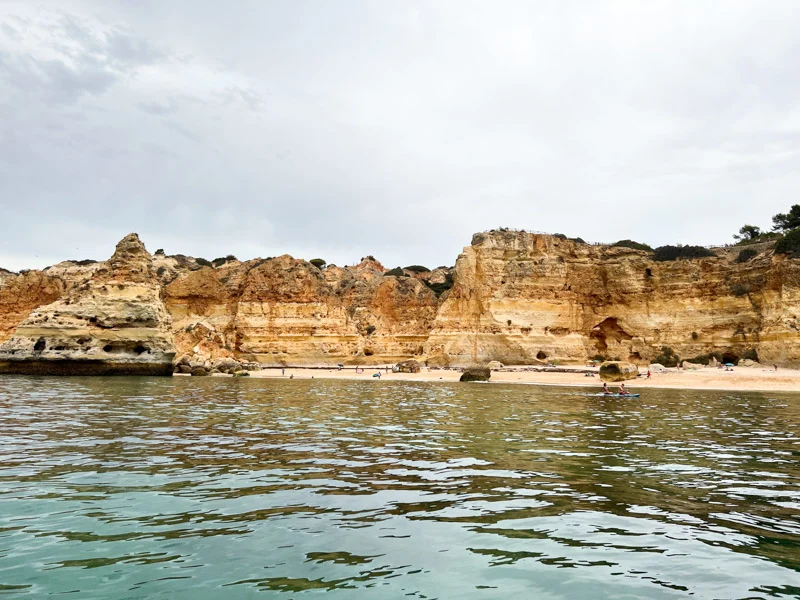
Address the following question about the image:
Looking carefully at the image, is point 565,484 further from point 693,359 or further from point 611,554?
point 693,359

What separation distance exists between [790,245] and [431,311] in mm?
34548

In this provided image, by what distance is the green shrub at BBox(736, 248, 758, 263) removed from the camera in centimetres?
4762

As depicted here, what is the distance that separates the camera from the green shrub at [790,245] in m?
42.1

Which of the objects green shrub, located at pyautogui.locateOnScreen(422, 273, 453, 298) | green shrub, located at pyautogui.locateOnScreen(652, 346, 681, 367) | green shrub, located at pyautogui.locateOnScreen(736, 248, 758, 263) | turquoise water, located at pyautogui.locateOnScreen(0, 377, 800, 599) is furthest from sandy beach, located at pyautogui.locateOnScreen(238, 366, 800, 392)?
green shrub, located at pyautogui.locateOnScreen(422, 273, 453, 298)

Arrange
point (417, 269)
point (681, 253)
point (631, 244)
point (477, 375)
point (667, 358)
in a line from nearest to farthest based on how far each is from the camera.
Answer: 1. point (477, 375)
2. point (667, 358)
3. point (681, 253)
4. point (631, 244)
5. point (417, 269)

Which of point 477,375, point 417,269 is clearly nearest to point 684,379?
point 477,375

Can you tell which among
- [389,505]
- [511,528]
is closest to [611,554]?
[511,528]

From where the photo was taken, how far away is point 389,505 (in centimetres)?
673

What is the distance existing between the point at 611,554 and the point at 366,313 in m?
61.3

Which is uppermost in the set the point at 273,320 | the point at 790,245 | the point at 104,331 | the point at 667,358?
the point at 790,245

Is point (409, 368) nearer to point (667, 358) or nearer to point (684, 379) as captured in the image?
point (684, 379)

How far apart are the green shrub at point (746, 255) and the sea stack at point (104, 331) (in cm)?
4540

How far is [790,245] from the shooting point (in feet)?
140

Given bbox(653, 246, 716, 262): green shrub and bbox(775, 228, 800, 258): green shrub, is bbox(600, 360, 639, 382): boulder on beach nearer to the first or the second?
bbox(775, 228, 800, 258): green shrub
